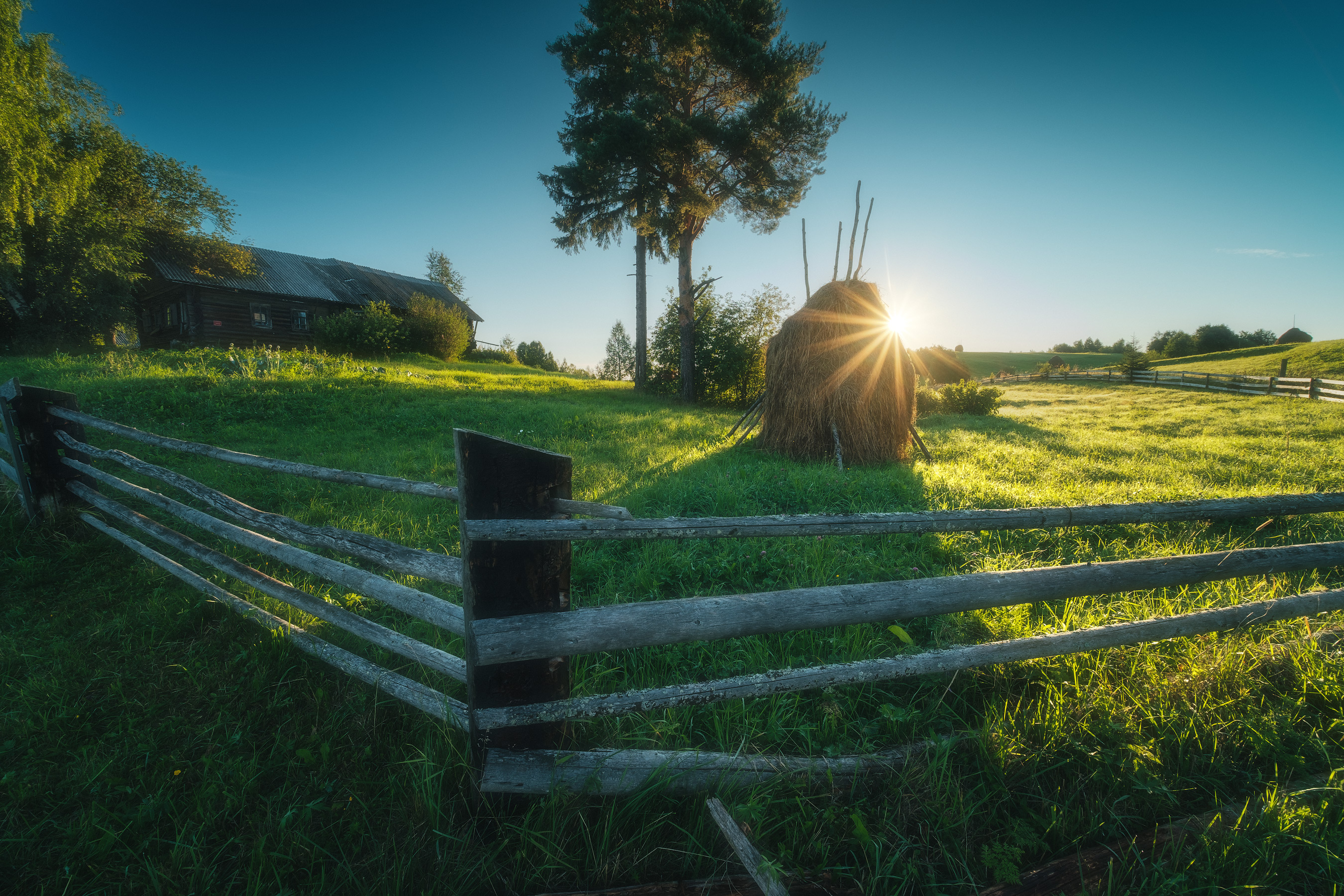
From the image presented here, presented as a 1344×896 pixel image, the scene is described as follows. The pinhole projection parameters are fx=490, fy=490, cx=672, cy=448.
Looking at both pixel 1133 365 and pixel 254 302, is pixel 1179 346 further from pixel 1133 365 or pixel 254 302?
pixel 254 302

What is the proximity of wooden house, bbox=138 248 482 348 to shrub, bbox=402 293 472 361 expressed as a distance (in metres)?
3.97

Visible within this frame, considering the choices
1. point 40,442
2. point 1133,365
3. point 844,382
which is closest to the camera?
point 40,442

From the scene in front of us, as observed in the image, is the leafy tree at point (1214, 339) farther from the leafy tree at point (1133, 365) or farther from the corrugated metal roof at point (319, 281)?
the corrugated metal roof at point (319, 281)

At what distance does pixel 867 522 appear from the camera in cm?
176

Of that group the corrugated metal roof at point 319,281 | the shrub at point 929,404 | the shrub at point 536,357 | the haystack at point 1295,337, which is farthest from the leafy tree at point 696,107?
the haystack at point 1295,337

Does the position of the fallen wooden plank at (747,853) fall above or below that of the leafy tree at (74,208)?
below

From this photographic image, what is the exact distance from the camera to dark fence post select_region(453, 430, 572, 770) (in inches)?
61.0

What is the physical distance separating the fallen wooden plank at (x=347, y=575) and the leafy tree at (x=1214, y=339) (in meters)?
63.3

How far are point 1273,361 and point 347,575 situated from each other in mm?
45067

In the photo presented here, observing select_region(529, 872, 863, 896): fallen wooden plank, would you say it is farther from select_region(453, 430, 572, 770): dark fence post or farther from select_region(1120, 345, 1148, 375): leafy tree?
select_region(1120, 345, 1148, 375): leafy tree

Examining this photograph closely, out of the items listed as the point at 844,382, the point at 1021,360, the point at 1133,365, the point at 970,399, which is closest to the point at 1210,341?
the point at 1021,360

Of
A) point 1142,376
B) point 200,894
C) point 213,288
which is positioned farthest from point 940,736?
point 1142,376

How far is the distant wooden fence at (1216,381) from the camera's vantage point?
17891mm

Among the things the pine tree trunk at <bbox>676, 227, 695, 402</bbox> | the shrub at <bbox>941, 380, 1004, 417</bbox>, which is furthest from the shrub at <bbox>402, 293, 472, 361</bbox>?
the shrub at <bbox>941, 380, 1004, 417</bbox>
